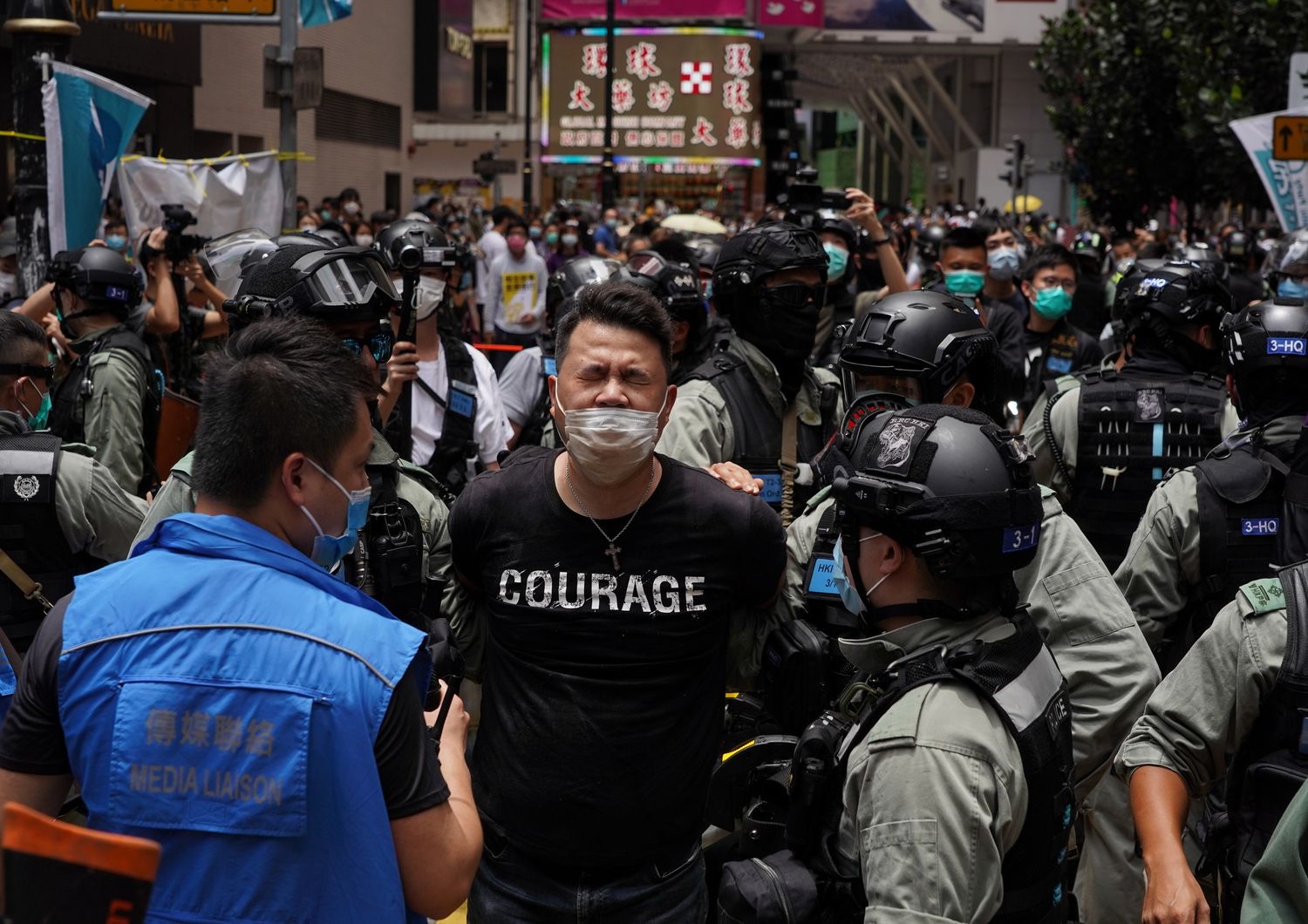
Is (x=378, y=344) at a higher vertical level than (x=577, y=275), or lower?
lower

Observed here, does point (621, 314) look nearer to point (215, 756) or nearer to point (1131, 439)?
point (215, 756)

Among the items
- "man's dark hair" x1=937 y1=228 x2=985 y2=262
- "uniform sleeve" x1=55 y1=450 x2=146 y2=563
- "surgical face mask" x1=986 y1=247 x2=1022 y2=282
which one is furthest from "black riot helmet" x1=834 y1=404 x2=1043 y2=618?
"surgical face mask" x1=986 y1=247 x2=1022 y2=282

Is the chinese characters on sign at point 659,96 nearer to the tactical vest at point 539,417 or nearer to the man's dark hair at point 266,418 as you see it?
the tactical vest at point 539,417

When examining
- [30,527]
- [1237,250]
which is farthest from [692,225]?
[30,527]

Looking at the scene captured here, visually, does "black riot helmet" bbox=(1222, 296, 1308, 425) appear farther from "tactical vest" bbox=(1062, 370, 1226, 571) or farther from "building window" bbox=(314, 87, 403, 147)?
"building window" bbox=(314, 87, 403, 147)

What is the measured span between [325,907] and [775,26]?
54.5 metres

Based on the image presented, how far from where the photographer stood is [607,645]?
338 cm

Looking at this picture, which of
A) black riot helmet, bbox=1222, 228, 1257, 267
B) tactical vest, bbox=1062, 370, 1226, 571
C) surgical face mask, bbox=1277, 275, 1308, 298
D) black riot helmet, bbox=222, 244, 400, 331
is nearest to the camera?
black riot helmet, bbox=222, 244, 400, 331

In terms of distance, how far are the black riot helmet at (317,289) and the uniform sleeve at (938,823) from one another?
212 cm

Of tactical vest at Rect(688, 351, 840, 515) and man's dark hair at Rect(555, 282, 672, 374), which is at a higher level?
man's dark hair at Rect(555, 282, 672, 374)

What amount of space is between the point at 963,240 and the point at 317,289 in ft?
23.5

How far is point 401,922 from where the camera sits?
2307 millimetres

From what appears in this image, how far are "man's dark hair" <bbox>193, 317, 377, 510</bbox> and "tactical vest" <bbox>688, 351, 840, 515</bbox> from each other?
2.72 m

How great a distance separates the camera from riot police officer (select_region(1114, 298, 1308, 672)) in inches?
169
